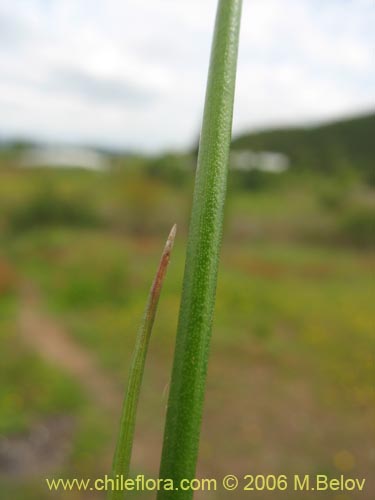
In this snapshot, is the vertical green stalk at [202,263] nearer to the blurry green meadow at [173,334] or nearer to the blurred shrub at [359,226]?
the blurry green meadow at [173,334]

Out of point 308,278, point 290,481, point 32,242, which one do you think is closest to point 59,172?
point 32,242

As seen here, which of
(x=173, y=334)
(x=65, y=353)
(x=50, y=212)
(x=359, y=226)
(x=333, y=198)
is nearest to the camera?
(x=65, y=353)

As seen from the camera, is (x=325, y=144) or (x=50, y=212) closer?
(x=50, y=212)

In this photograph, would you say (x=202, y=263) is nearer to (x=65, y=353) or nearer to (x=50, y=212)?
(x=65, y=353)

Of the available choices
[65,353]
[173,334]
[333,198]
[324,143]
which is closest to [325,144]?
[324,143]

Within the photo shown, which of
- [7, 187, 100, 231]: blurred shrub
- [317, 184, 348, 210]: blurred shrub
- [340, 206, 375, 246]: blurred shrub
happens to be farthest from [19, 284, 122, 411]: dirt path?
[317, 184, 348, 210]: blurred shrub

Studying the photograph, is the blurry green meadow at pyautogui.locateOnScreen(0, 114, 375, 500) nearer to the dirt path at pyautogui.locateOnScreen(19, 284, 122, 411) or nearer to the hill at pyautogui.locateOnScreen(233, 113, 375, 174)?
the dirt path at pyautogui.locateOnScreen(19, 284, 122, 411)
